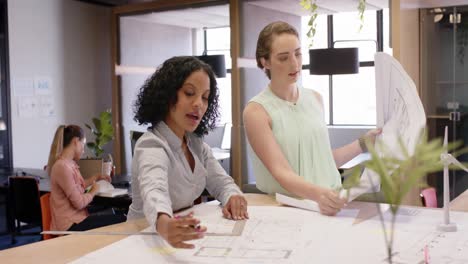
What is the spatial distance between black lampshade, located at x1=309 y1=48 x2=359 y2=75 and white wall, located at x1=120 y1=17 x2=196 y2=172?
1862mm

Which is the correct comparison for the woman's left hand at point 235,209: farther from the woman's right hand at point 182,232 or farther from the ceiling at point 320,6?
the ceiling at point 320,6

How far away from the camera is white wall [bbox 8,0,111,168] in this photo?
6227 mm

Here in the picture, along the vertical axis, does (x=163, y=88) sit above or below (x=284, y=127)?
above

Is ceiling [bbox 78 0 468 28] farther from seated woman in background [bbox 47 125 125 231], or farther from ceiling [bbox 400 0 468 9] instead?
seated woman in background [bbox 47 125 125 231]

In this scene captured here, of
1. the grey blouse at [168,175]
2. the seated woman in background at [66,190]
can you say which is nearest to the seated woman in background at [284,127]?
the grey blouse at [168,175]

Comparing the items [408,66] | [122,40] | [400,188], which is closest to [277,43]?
[400,188]

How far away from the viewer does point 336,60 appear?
5.84 m

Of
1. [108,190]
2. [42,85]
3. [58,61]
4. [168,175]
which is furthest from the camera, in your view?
[58,61]

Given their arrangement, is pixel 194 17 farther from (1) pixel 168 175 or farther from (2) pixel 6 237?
(1) pixel 168 175

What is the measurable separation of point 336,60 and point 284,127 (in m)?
3.89

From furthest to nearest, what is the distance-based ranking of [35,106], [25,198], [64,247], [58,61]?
1. [58,61]
2. [35,106]
3. [25,198]
4. [64,247]

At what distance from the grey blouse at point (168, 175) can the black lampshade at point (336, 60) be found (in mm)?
4021

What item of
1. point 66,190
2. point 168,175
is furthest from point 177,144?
point 66,190

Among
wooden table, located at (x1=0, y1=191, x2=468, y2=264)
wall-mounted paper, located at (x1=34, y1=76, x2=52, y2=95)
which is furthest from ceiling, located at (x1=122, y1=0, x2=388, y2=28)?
wooden table, located at (x1=0, y1=191, x2=468, y2=264)
